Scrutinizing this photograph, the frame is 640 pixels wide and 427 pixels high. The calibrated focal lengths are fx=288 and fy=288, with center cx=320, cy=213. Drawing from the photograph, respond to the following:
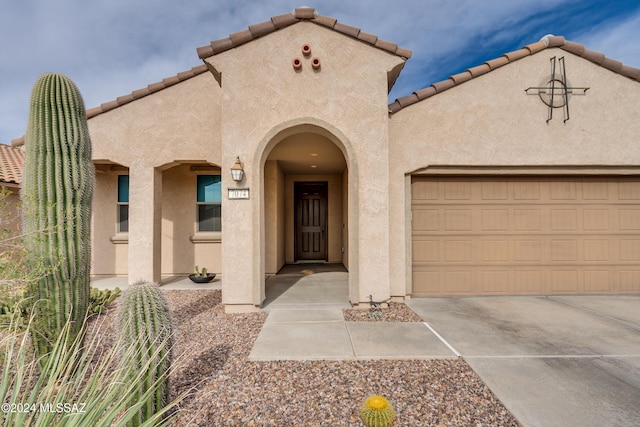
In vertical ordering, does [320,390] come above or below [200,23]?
below

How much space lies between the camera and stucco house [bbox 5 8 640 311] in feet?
16.7

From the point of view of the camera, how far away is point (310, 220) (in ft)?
35.5

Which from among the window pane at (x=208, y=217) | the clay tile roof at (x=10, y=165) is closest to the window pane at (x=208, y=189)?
the window pane at (x=208, y=217)

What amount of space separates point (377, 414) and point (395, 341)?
1.65 m

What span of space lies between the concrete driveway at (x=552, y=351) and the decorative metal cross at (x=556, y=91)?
3.64 m

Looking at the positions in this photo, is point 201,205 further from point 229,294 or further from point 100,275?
point 229,294

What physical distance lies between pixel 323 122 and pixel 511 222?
4.41 meters

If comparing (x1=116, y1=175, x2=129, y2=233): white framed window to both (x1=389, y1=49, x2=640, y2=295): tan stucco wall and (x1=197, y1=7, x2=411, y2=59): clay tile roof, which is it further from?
(x1=389, y1=49, x2=640, y2=295): tan stucco wall

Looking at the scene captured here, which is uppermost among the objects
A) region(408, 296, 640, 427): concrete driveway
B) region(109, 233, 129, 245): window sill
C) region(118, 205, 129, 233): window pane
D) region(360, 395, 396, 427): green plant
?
region(118, 205, 129, 233): window pane

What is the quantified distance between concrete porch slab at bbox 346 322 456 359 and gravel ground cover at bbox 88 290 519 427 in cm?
14

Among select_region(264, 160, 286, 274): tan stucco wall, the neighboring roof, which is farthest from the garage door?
select_region(264, 160, 286, 274): tan stucco wall

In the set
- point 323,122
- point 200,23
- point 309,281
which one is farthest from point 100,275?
point 200,23

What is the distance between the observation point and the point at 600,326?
4.26 meters

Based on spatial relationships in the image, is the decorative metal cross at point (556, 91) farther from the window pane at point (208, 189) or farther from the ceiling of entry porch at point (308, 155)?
the window pane at point (208, 189)
